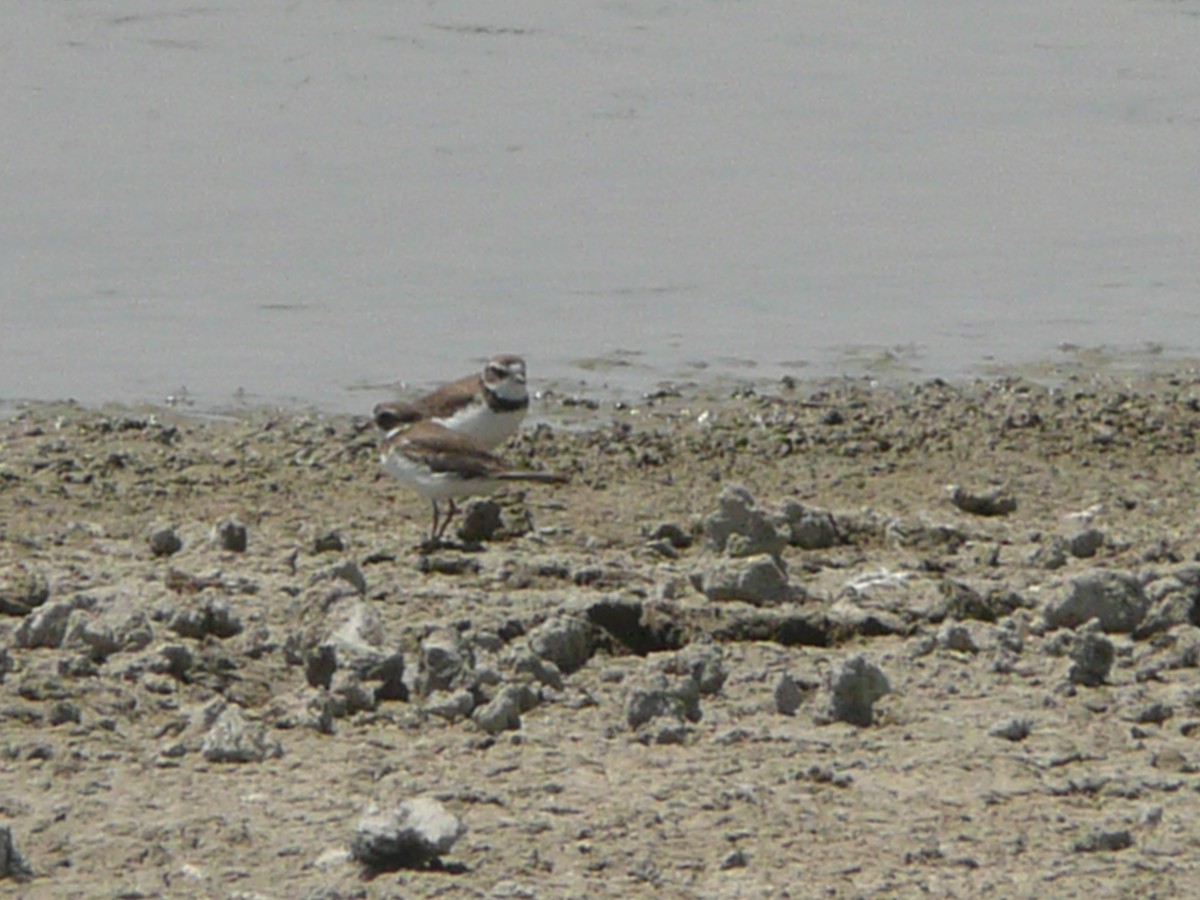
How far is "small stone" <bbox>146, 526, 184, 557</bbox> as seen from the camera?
839 centimetres

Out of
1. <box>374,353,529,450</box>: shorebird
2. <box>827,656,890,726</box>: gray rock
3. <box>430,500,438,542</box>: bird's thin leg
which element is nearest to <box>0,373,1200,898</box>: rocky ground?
<box>827,656,890,726</box>: gray rock

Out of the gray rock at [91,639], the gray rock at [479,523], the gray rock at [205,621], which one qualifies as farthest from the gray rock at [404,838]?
the gray rock at [479,523]

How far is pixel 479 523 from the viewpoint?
8789 millimetres

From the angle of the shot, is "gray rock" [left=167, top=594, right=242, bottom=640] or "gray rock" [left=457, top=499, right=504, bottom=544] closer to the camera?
"gray rock" [left=167, top=594, right=242, bottom=640]

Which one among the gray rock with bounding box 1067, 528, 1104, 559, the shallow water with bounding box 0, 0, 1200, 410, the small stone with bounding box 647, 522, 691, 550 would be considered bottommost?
the small stone with bounding box 647, 522, 691, 550

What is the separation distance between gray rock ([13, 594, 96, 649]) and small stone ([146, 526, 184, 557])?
1341mm

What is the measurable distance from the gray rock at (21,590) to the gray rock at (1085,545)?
3.16 m

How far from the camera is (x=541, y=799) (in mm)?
5785

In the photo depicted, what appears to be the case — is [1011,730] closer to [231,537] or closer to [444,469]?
[231,537]

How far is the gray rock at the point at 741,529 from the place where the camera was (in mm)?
8305

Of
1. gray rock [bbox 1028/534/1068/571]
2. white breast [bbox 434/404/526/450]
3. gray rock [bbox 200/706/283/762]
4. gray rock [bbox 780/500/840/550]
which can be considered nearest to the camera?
gray rock [bbox 200/706/283/762]

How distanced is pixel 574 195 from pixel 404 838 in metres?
10.1

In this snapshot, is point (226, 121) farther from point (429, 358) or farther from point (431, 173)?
point (429, 358)

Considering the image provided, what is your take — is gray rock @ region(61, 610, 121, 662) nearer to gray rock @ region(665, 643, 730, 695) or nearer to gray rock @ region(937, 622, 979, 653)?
gray rock @ region(665, 643, 730, 695)
